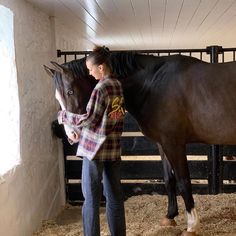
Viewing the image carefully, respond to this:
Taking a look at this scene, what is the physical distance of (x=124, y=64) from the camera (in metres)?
2.41

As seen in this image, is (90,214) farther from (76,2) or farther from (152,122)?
(76,2)

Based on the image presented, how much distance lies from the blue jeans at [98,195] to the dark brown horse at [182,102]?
55 centimetres

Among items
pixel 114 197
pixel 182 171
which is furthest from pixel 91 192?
pixel 182 171

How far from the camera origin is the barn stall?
7.09ft

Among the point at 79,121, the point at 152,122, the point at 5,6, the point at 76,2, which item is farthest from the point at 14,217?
the point at 76,2

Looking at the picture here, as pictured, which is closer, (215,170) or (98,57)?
(98,57)

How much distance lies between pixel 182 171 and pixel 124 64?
0.82m

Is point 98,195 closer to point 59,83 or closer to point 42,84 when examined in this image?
point 59,83

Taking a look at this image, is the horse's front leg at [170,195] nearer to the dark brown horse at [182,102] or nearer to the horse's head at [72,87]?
the dark brown horse at [182,102]

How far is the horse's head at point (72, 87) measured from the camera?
2.06m

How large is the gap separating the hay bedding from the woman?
67 centimetres

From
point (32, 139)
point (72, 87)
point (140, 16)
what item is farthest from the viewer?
point (140, 16)

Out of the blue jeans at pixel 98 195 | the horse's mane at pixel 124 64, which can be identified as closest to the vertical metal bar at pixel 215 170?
the horse's mane at pixel 124 64

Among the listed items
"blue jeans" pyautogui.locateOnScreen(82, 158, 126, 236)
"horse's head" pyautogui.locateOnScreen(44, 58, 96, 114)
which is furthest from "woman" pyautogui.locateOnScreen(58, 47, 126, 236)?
"horse's head" pyautogui.locateOnScreen(44, 58, 96, 114)
